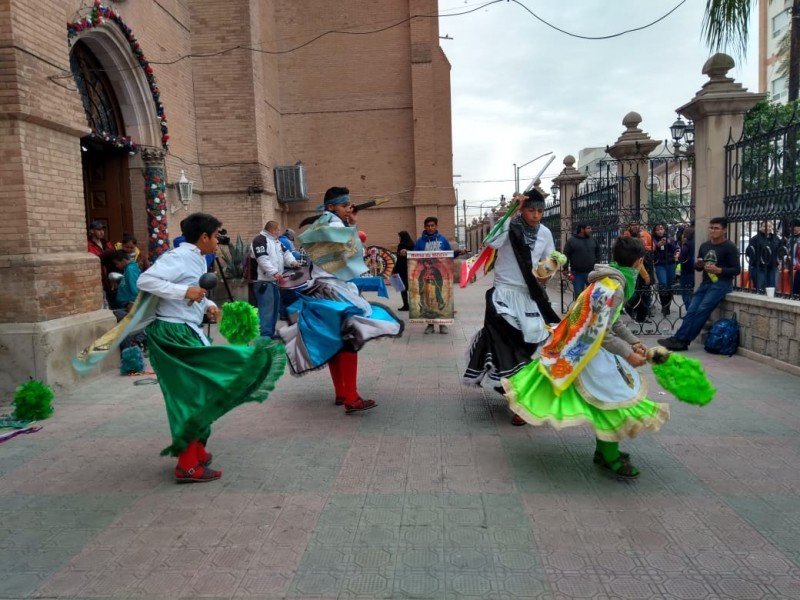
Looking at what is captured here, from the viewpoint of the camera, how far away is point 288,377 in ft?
24.6

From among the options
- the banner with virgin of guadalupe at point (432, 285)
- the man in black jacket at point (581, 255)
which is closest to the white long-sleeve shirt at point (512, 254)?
the banner with virgin of guadalupe at point (432, 285)

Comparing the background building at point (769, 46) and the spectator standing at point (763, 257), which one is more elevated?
the background building at point (769, 46)

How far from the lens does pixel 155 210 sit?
41.4ft

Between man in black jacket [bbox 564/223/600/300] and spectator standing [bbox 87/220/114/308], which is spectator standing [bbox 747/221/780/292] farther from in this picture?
spectator standing [bbox 87/220/114/308]

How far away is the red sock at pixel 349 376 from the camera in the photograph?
19.1 ft

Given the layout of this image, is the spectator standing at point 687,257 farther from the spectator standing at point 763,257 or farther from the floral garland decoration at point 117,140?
the floral garland decoration at point 117,140

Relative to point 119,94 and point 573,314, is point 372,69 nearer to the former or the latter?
point 119,94

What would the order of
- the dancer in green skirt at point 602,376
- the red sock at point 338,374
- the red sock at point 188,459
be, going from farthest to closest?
the red sock at point 338,374 → the red sock at point 188,459 → the dancer in green skirt at point 602,376

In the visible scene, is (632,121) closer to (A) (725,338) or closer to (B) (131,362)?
(A) (725,338)

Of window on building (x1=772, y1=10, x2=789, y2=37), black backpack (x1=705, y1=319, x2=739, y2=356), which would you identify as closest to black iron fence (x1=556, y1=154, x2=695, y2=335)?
black backpack (x1=705, y1=319, x2=739, y2=356)

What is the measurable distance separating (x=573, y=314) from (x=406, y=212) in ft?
57.9

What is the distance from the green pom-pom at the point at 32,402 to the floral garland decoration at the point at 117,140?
615 centimetres

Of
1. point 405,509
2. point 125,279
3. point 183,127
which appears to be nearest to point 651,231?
point 125,279

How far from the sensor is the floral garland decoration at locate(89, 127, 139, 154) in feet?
36.2
